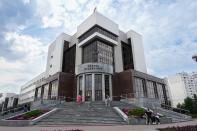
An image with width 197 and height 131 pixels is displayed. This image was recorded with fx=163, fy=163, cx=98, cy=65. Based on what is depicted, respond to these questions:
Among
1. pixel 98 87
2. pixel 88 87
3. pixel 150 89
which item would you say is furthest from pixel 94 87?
pixel 150 89

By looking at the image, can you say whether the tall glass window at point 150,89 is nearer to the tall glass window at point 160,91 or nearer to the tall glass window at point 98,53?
the tall glass window at point 160,91

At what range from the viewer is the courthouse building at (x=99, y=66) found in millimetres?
35188

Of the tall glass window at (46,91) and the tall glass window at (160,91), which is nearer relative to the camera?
the tall glass window at (160,91)

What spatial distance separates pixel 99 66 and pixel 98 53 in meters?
5.91

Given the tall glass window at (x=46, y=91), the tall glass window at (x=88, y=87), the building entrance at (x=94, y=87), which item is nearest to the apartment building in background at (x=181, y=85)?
the building entrance at (x=94, y=87)

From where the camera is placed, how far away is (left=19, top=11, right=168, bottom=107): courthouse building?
3519 centimetres

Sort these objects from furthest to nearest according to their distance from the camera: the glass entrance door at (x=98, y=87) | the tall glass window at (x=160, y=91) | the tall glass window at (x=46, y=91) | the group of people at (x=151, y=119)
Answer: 1. the tall glass window at (x=46, y=91)
2. the tall glass window at (x=160, y=91)
3. the glass entrance door at (x=98, y=87)
4. the group of people at (x=151, y=119)

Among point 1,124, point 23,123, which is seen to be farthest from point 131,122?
point 1,124

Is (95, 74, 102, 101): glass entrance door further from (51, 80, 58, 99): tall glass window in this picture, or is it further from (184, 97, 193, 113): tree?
(184, 97, 193, 113): tree

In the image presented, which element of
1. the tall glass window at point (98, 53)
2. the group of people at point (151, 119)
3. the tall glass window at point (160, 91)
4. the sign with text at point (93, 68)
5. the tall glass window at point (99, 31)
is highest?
the tall glass window at point (99, 31)

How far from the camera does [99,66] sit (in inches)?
1393

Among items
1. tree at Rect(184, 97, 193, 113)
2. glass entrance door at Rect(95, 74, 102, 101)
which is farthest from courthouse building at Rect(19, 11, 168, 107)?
tree at Rect(184, 97, 193, 113)

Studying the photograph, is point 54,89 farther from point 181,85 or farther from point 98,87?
point 181,85

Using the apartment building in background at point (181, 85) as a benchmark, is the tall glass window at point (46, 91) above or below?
below
